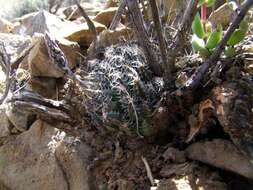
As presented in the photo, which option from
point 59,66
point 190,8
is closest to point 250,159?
point 190,8

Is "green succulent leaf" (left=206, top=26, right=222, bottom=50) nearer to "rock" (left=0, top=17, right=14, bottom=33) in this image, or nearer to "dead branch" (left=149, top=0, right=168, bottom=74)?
"dead branch" (left=149, top=0, right=168, bottom=74)

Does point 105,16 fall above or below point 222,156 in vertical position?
above

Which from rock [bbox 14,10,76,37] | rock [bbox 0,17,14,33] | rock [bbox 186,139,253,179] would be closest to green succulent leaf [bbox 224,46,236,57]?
rock [bbox 186,139,253,179]

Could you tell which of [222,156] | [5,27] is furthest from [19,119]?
[5,27]

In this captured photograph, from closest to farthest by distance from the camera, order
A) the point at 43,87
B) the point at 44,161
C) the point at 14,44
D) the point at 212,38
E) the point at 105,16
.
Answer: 1. the point at 212,38
2. the point at 44,161
3. the point at 43,87
4. the point at 105,16
5. the point at 14,44

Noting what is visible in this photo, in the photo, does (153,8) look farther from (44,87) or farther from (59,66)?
(44,87)

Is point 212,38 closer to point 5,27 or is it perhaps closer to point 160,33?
point 160,33

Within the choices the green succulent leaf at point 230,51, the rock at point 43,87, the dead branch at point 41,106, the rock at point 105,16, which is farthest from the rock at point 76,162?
the rock at point 105,16
